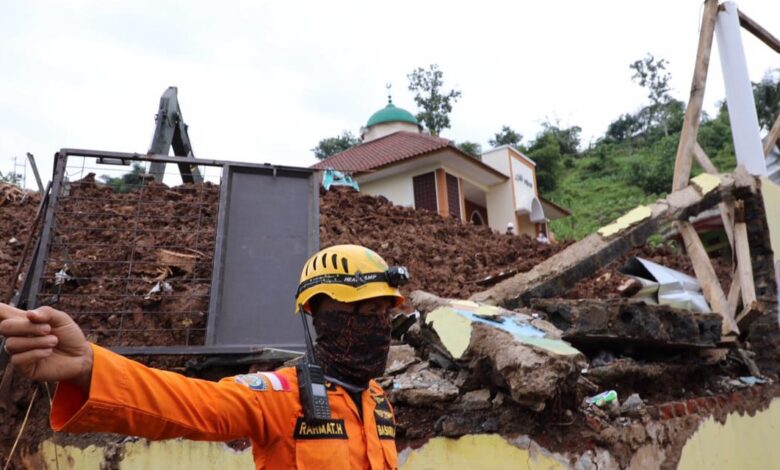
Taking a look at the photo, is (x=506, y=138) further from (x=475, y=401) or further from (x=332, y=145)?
(x=475, y=401)

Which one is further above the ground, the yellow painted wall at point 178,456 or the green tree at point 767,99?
the green tree at point 767,99

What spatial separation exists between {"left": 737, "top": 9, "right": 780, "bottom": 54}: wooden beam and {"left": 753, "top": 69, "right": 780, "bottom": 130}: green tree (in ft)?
80.0

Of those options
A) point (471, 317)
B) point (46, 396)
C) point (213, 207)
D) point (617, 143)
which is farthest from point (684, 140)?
point (617, 143)

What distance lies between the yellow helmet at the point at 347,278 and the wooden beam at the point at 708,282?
15.1 feet

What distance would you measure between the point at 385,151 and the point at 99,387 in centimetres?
1756

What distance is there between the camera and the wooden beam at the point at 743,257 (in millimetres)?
5730

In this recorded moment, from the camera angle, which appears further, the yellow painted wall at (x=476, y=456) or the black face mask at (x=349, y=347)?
the yellow painted wall at (x=476, y=456)

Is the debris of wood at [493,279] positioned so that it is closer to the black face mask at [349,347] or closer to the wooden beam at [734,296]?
the wooden beam at [734,296]

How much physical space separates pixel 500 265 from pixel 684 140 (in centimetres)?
299

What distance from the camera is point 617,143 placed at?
4319cm

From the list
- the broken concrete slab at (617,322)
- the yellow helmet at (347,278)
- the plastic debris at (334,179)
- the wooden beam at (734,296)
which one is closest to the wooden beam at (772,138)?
the wooden beam at (734,296)

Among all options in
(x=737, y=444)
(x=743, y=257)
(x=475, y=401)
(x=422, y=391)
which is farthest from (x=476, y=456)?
(x=743, y=257)

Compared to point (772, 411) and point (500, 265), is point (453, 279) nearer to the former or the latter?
point (500, 265)

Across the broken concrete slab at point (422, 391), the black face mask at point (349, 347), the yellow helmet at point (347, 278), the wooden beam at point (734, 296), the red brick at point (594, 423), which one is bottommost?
the red brick at point (594, 423)
